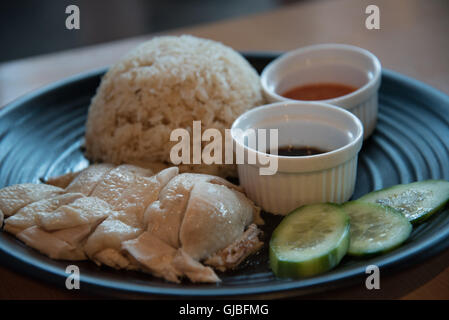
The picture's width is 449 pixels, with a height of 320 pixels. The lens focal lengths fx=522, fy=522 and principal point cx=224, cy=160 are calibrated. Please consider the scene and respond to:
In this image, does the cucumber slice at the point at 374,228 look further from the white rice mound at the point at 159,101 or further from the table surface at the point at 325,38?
the table surface at the point at 325,38

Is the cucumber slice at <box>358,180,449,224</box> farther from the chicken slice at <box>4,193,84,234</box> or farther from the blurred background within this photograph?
the blurred background

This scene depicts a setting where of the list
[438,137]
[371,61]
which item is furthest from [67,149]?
[438,137]

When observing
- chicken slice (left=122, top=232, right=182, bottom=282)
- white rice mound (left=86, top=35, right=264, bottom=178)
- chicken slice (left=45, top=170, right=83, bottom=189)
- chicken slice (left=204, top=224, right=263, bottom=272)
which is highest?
white rice mound (left=86, top=35, right=264, bottom=178)

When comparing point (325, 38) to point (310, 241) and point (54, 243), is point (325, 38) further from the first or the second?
point (54, 243)

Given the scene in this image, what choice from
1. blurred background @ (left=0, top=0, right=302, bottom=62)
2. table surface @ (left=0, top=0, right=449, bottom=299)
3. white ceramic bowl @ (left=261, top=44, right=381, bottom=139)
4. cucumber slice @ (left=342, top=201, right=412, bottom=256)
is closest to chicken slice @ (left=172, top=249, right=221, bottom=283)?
cucumber slice @ (left=342, top=201, right=412, bottom=256)

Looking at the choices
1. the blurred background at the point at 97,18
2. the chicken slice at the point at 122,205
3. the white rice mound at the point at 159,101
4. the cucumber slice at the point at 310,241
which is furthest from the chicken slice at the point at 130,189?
the blurred background at the point at 97,18

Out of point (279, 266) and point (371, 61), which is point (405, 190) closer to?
point (279, 266)
